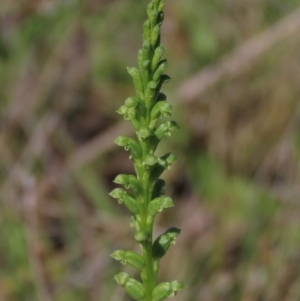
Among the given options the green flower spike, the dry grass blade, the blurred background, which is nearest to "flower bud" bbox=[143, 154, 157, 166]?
the green flower spike

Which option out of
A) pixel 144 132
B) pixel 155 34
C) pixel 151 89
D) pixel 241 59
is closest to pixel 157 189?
pixel 144 132

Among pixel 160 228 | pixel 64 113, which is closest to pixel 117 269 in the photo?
pixel 160 228

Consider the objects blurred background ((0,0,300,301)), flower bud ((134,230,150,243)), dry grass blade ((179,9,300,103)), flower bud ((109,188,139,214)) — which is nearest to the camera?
flower bud ((134,230,150,243))

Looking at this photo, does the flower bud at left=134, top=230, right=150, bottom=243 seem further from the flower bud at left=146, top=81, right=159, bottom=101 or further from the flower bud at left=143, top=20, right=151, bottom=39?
the flower bud at left=143, top=20, right=151, bottom=39

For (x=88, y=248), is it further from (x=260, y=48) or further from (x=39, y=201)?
(x=260, y=48)

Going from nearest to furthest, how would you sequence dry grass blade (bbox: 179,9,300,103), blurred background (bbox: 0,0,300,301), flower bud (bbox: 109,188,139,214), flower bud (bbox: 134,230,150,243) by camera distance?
1. flower bud (bbox: 134,230,150,243)
2. flower bud (bbox: 109,188,139,214)
3. blurred background (bbox: 0,0,300,301)
4. dry grass blade (bbox: 179,9,300,103)

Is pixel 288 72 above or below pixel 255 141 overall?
above

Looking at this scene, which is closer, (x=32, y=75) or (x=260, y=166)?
(x=260, y=166)
